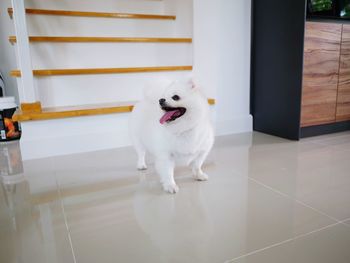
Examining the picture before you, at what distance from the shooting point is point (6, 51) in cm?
245

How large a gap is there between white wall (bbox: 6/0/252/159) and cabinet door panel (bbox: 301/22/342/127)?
1.58ft

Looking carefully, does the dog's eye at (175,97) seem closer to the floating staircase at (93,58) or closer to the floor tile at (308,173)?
the floor tile at (308,173)

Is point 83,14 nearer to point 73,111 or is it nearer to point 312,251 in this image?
point 73,111

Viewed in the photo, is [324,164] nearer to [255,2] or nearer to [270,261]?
[270,261]

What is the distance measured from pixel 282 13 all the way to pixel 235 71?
0.51m

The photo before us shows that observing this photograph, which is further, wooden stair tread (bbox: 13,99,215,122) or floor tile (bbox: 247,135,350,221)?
wooden stair tread (bbox: 13,99,215,122)

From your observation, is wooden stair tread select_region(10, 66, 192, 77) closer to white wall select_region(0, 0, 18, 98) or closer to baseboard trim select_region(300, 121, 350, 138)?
white wall select_region(0, 0, 18, 98)

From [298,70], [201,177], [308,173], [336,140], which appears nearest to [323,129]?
[336,140]

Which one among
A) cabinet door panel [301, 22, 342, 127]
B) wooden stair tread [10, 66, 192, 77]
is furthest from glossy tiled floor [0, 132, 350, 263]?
wooden stair tread [10, 66, 192, 77]

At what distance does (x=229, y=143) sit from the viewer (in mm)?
2037

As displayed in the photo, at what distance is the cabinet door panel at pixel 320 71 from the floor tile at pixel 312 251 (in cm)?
125

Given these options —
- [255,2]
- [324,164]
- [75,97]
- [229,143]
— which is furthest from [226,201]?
[255,2]

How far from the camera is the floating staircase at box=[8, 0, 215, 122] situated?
1856 millimetres

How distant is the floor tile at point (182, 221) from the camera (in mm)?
874
